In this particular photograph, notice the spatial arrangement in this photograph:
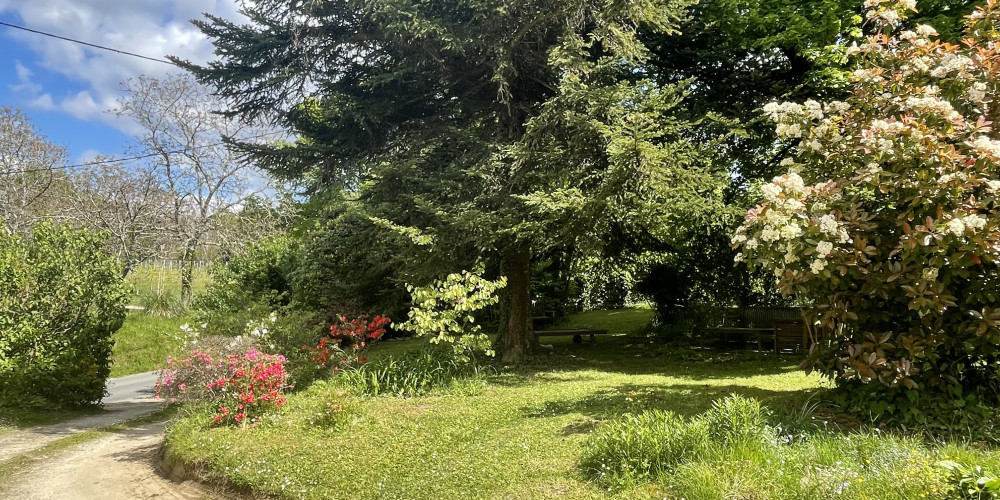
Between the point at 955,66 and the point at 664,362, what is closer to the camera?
the point at 955,66

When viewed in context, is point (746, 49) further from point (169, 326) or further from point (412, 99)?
point (169, 326)

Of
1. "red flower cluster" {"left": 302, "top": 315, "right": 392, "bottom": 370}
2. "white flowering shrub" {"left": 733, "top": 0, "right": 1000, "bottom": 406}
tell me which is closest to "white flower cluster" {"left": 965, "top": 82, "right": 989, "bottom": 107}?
"white flowering shrub" {"left": 733, "top": 0, "right": 1000, "bottom": 406}

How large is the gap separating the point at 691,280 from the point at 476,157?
28.4 feet

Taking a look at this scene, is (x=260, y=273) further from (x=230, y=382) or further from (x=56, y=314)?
(x=230, y=382)

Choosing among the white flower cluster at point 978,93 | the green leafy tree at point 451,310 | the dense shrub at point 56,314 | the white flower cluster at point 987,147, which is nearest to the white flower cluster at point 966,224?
the white flower cluster at point 987,147

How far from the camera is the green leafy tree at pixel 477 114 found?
8078 mm

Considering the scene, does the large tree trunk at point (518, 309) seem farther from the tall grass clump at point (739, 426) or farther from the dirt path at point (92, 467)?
the tall grass clump at point (739, 426)

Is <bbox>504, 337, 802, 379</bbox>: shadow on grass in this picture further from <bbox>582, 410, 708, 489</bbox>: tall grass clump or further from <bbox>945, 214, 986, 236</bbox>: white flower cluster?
<bbox>945, 214, 986, 236</bbox>: white flower cluster

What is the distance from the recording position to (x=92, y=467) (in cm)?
642

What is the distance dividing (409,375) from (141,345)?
1451 cm

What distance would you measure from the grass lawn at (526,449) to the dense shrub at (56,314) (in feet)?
14.5

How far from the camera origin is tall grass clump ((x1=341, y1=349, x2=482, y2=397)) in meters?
7.72

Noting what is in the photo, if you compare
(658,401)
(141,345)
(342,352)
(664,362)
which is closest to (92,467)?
(342,352)

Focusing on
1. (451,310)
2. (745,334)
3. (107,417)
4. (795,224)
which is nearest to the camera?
(795,224)
